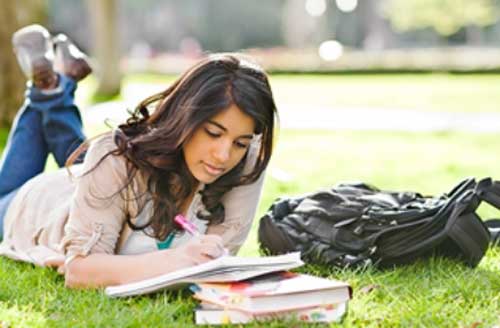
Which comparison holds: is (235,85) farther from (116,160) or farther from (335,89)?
(335,89)

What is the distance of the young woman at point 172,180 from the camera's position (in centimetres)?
301

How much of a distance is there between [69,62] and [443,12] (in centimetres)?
2683

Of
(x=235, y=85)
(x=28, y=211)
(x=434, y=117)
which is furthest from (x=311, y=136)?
(x=235, y=85)

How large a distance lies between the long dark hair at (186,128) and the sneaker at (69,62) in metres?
1.24

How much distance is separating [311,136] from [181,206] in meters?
6.35

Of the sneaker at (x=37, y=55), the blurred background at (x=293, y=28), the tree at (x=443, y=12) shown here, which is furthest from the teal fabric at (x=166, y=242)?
the tree at (x=443, y=12)

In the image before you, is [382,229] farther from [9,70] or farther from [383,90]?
[383,90]

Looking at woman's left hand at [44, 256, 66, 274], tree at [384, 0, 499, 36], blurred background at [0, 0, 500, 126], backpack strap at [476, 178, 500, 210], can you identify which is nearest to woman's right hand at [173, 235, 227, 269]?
woman's left hand at [44, 256, 66, 274]

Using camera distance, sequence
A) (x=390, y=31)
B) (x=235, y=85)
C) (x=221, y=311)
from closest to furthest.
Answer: (x=221, y=311)
(x=235, y=85)
(x=390, y=31)

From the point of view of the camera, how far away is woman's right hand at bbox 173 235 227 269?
2961mm

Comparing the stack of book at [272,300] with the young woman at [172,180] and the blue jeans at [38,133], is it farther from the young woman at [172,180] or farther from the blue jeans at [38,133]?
the blue jeans at [38,133]

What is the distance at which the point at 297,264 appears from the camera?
2.84 meters

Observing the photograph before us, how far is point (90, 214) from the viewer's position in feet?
10.2

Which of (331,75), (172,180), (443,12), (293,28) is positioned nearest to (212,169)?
(172,180)
